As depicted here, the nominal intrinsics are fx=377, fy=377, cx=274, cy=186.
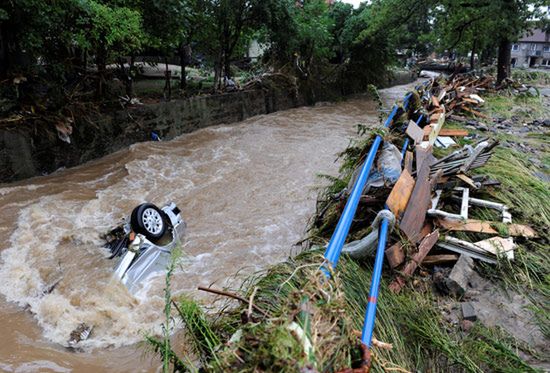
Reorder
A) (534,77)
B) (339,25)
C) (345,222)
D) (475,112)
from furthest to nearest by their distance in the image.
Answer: (534,77), (339,25), (475,112), (345,222)

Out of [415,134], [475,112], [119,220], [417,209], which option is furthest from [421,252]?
[475,112]

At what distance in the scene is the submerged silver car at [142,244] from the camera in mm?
4133

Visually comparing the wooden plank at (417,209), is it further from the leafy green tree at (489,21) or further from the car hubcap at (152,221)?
the leafy green tree at (489,21)

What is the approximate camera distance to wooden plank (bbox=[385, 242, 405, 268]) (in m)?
2.90

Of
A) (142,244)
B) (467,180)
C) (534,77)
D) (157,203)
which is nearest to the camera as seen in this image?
(467,180)

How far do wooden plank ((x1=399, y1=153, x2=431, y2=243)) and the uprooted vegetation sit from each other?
5.7 inches

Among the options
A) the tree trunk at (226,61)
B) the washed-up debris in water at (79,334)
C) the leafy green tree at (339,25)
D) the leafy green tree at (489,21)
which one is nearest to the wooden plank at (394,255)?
the washed-up debris in water at (79,334)

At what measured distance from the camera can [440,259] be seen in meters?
3.13

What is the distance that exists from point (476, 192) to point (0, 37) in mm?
8529

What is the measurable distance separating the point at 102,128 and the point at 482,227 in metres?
8.11

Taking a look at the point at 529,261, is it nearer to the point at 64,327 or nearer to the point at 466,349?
the point at 466,349

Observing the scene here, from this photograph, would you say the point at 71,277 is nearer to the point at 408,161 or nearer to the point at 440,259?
the point at 440,259

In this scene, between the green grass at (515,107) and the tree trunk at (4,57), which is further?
the green grass at (515,107)

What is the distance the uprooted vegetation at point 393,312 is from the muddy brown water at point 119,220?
1.64 meters
